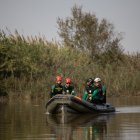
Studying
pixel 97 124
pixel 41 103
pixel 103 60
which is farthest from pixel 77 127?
pixel 103 60

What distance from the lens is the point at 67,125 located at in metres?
27.3

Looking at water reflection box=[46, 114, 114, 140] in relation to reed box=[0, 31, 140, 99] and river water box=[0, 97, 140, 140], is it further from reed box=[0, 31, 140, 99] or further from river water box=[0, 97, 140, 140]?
reed box=[0, 31, 140, 99]

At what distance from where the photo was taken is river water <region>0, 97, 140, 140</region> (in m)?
22.6

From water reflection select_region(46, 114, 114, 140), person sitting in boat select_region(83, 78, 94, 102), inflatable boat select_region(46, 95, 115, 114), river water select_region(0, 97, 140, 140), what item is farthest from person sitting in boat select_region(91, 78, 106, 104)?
water reflection select_region(46, 114, 114, 140)

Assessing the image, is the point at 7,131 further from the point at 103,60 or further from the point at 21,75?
the point at 103,60

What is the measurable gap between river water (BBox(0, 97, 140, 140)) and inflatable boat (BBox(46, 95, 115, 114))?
36 cm

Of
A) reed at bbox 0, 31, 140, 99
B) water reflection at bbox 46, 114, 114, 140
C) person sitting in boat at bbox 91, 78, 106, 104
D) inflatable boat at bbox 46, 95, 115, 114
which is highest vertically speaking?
reed at bbox 0, 31, 140, 99

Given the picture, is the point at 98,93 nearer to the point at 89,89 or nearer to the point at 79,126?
the point at 89,89

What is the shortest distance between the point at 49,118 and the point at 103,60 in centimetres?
2924

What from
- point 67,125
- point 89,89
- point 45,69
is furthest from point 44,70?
point 67,125

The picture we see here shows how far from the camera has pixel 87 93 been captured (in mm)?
33812

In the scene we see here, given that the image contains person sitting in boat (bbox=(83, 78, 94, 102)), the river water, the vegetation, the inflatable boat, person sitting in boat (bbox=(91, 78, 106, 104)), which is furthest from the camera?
the vegetation

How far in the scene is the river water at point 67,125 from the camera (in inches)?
889

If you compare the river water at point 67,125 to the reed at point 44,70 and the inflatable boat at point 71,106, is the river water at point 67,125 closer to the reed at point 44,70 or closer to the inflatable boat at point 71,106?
the inflatable boat at point 71,106
